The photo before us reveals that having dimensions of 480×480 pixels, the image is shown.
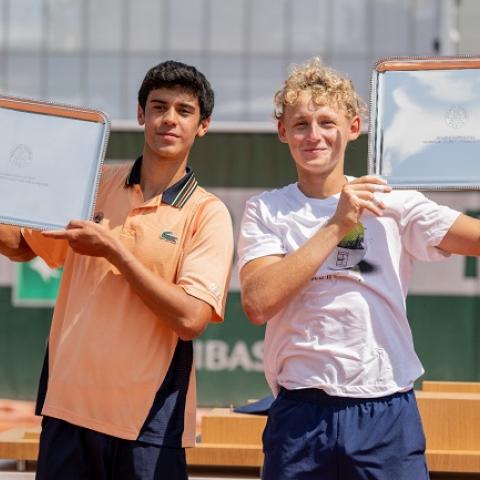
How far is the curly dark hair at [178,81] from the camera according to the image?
2.93 metres

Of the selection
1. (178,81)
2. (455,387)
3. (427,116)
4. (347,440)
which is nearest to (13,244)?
(178,81)

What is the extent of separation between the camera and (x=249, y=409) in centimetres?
468

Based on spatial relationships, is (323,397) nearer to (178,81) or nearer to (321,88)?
(321,88)

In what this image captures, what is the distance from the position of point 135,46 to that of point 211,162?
9737 millimetres

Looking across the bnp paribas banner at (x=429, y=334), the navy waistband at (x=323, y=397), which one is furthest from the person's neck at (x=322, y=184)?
the bnp paribas banner at (x=429, y=334)

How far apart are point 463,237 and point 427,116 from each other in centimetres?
34

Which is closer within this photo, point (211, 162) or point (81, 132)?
point (81, 132)

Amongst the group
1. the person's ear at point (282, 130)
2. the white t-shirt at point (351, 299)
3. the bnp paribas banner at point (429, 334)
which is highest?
the person's ear at point (282, 130)

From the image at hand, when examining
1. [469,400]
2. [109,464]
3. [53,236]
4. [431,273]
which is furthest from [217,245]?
[431,273]

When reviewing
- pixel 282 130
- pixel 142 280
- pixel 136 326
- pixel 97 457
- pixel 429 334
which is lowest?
pixel 429 334

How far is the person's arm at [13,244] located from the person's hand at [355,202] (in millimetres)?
883

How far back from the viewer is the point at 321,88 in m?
2.79

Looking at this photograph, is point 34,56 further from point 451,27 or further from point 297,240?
point 297,240

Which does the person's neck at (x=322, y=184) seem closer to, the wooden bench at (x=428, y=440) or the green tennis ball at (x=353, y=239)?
the green tennis ball at (x=353, y=239)
